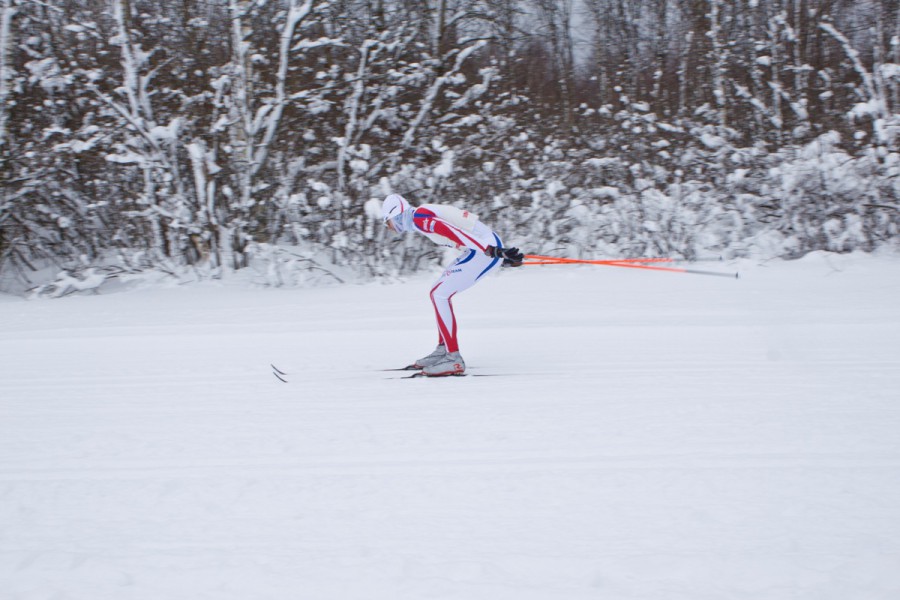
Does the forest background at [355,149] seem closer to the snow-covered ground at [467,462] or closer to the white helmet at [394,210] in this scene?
the snow-covered ground at [467,462]

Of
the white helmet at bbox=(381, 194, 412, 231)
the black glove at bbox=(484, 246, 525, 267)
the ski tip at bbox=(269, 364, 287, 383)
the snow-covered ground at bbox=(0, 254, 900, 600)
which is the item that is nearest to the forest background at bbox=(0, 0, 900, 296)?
the snow-covered ground at bbox=(0, 254, 900, 600)

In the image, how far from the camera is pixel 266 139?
1121 centimetres

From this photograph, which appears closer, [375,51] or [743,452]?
[743,452]

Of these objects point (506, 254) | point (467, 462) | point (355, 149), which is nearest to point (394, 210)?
point (506, 254)

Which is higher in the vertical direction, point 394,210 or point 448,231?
point 394,210

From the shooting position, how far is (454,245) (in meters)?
6.12

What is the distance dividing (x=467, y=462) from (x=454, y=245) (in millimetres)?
2481

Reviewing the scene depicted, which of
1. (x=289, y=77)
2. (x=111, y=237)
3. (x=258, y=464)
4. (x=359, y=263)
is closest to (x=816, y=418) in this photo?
(x=258, y=464)

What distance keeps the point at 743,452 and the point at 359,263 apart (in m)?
8.16

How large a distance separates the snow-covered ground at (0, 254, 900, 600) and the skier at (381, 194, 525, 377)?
28cm

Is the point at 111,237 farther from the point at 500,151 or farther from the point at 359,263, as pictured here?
the point at 500,151

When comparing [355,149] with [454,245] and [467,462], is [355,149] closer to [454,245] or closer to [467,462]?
[454,245]

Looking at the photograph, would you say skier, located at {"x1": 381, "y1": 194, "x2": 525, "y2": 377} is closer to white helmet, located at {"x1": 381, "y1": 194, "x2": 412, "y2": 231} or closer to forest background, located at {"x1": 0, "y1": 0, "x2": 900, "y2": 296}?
white helmet, located at {"x1": 381, "y1": 194, "x2": 412, "y2": 231}

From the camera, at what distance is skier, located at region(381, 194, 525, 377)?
588cm
